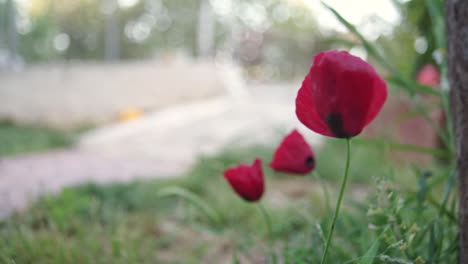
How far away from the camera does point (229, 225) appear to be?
66.2 inches

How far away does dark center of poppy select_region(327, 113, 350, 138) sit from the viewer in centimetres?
43

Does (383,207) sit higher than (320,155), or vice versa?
(383,207)

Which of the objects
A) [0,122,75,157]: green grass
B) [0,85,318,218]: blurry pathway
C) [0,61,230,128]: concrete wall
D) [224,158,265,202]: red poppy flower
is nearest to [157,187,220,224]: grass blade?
[224,158,265,202]: red poppy flower

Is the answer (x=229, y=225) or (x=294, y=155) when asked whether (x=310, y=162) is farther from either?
(x=229, y=225)

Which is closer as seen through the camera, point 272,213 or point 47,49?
point 272,213

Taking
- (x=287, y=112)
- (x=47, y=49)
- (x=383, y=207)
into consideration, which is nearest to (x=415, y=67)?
(x=383, y=207)

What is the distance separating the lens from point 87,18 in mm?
Answer: 15719

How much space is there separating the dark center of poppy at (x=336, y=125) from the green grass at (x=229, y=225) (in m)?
0.16

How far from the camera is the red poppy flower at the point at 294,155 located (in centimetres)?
62

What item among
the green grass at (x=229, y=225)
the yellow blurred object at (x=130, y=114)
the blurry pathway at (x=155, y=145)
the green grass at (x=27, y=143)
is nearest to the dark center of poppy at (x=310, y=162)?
the green grass at (x=229, y=225)

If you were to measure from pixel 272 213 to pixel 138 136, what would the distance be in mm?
4133

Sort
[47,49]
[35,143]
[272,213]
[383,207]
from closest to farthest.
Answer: [383,207], [272,213], [35,143], [47,49]

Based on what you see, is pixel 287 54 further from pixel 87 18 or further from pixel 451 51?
pixel 451 51

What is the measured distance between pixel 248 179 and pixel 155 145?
449cm
